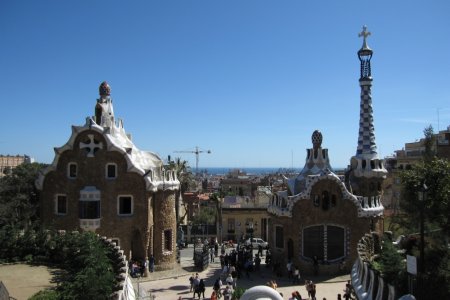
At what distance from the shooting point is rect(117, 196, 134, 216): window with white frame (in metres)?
28.5

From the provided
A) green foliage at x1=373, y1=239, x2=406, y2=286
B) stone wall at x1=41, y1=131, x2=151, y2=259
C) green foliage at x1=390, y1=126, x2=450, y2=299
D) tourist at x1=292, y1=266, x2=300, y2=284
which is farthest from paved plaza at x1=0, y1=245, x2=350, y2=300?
green foliage at x1=373, y1=239, x2=406, y2=286

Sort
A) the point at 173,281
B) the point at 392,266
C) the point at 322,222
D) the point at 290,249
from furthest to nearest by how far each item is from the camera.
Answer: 1. the point at 290,249
2. the point at 322,222
3. the point at 173,281
4. the point at 392,266

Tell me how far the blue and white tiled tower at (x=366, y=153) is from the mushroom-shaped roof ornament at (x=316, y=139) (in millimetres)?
3610

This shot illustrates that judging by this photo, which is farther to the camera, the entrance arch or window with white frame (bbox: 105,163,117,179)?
the entrance arch

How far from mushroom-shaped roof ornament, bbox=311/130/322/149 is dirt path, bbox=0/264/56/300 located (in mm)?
18373

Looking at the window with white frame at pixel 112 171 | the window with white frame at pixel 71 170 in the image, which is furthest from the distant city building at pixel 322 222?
the window with white frame at pixel 71 170

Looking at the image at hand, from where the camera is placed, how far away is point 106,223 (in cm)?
2806

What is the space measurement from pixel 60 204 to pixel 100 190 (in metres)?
2.82

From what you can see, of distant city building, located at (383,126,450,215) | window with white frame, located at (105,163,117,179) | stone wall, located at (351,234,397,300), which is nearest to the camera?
stone wall, located at (351,234,397,300)

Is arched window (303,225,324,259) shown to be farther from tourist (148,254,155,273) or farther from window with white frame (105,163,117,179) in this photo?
window with white frame (105,163,117,179)

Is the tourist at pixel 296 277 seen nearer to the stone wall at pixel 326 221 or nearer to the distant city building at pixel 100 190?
the stone wall at pixel 326 221

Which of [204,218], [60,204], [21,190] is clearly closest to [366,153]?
[60,204]

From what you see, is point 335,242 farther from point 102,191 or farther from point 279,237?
point 102,191

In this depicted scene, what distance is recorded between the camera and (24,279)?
1817 centimetres
